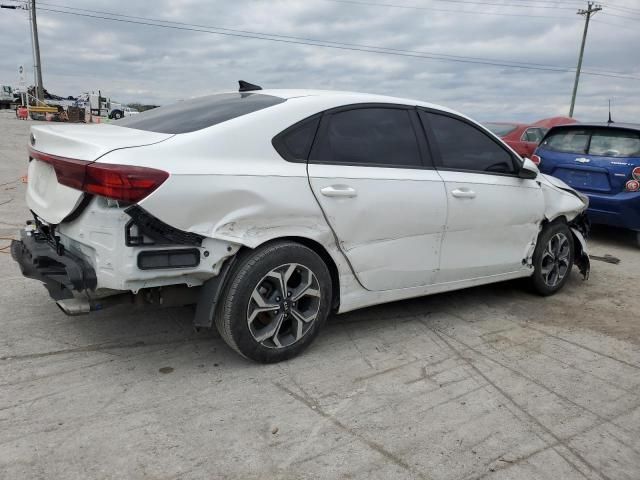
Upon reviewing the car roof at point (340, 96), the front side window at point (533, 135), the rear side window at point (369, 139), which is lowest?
the front side window at point (533, 135)

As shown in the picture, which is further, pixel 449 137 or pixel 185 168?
pixel 449 137

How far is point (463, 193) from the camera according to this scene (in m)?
4.08

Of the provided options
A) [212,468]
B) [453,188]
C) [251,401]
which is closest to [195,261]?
[251,401]

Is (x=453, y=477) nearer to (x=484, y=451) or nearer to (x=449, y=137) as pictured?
(x=484, y=451)

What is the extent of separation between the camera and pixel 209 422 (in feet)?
9.10

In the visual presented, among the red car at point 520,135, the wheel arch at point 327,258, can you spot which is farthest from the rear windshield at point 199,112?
the red car at point 520,135

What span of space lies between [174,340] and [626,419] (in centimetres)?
273

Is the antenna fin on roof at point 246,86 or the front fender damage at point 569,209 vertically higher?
the antenna fin on roof at point 246,86

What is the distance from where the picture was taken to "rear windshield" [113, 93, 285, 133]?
129 inches

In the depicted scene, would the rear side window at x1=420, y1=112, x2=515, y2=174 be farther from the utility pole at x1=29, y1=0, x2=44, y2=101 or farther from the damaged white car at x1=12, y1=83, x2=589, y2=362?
the utility pole at x1=29, y1=0, x2=44, y2=101

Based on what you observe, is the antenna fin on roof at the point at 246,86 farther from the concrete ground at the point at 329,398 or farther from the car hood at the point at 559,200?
the car hood at the point at 559,200

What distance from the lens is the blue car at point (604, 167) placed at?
6988mm

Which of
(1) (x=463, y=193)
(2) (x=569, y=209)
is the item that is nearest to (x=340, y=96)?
(1) (x=463, y=193)

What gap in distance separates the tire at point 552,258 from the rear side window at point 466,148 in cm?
84
